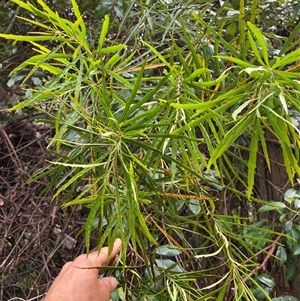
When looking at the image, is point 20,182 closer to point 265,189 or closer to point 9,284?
point 9,284

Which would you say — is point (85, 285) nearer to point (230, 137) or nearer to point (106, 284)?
point (106, 284)

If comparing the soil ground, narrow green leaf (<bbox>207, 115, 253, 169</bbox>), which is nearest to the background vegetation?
narrow green leaf (<bbox>207, 115, 253, 169</bbox>)

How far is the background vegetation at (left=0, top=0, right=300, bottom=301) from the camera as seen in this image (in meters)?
0.38

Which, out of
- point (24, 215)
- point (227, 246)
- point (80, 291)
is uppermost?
point (227, 246)

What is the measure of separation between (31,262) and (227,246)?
0.80 meters

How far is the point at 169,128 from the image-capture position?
45 centimetres

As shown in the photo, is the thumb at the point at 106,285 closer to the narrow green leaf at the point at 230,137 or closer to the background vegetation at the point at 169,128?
the background vegetation at the point at 169,128

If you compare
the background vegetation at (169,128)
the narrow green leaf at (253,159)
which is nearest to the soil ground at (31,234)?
the background vegetation at (169,128)

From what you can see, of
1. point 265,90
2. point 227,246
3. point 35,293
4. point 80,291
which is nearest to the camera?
point 265,90

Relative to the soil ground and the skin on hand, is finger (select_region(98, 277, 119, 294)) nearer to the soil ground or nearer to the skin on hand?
the skin on hand

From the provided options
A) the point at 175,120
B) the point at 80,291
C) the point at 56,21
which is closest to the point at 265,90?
the point at 175,120

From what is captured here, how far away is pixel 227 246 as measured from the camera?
1.80ft

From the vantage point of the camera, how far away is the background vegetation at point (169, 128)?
38cm

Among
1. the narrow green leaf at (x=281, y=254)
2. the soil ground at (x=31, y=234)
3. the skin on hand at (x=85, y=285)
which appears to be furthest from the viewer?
the soil ground at (x=31, y=234)
